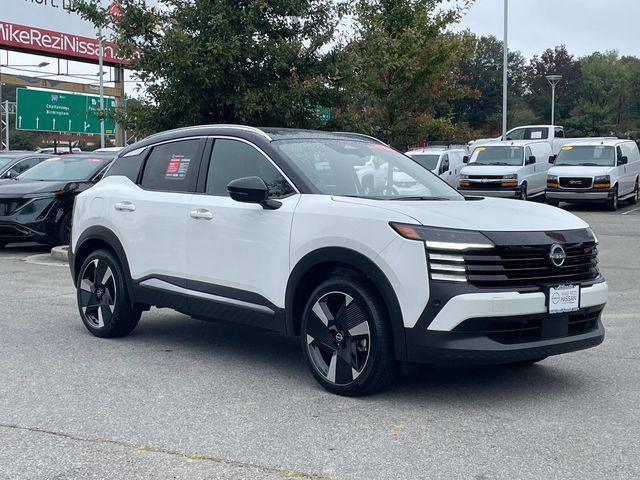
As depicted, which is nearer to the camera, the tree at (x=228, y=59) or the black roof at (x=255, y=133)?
the black roof at (x=255, y=133)

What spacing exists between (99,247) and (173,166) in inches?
46.7

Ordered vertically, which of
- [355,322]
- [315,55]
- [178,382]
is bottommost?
[178,382]

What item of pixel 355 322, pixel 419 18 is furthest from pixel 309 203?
pixel 419 18

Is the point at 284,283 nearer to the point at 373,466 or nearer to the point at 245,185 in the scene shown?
the point at 245,185

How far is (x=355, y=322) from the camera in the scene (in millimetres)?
5547

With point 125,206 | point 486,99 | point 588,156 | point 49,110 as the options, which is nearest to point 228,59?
point 125,206

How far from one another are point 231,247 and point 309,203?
2.50 feet

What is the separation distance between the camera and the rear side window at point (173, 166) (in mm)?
6980

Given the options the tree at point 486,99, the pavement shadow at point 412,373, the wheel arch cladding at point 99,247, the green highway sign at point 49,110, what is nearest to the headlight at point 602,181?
the pavement shadow at point 412,373

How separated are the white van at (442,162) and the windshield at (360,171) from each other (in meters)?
19.8

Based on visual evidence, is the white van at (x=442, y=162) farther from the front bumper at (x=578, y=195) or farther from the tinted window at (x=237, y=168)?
the tinted window at (x=237, y=168)

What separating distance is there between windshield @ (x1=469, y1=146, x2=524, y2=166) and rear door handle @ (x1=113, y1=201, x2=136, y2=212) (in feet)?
67.5

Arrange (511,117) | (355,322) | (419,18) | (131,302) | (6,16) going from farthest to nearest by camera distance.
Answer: (511,117)
(6,16)
(419,18)
(131,302)
(355,322)

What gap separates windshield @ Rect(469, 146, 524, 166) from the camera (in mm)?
26797
